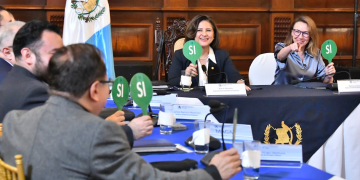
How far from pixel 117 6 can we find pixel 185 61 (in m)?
2.40

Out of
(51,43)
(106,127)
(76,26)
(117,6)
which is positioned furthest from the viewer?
(117,6)

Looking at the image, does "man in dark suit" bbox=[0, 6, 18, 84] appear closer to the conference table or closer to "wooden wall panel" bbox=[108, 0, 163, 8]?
the conference table

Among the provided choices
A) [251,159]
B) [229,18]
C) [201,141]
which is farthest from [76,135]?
[229,18]

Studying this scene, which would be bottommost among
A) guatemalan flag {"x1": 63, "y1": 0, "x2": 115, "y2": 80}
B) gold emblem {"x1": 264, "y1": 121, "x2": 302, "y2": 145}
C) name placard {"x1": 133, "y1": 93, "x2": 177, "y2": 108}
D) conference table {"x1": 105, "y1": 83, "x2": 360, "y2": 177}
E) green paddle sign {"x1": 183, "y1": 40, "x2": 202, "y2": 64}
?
gold emblem {"x1": 264, "y1": 121, "x2": 302, "y2": 145}

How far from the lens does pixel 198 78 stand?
3.41 metres

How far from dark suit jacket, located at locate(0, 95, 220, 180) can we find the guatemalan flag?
11.4 feet

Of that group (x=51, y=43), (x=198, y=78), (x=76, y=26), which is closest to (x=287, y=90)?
(x=198, y=78)

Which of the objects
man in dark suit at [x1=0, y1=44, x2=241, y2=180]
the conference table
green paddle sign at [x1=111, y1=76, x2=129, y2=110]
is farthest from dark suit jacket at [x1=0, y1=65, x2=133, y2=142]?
the conference table

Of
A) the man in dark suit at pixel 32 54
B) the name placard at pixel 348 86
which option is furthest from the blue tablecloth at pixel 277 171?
the name placard at pixel 348 86

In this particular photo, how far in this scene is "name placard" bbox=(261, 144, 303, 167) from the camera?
1.44 m

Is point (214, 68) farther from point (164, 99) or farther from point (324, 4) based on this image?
point (324, 4)

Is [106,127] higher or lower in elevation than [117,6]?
lower

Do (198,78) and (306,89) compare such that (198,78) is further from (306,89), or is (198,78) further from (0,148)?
(0,148)

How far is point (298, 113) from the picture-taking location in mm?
2674
